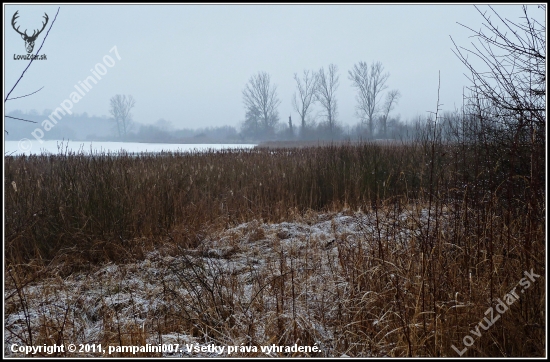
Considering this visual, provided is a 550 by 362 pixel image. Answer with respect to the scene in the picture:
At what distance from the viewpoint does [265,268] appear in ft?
12.6

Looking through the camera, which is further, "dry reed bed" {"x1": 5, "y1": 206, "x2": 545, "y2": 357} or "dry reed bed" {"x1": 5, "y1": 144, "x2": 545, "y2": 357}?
"dry reed bed" {"x1": 5, "y1": 144, "x2": 545, "y2": 357}

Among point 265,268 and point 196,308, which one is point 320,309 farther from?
point 265,268

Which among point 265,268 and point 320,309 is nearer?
point 320,309

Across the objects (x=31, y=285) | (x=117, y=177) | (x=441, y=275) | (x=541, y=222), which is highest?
(x=117, y=177)

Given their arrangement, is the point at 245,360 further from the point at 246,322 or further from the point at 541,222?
the point at 541,222

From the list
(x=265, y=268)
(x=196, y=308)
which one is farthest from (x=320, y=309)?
(x=265, y=268)

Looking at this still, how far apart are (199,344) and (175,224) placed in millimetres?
3307

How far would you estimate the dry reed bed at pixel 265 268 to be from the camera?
7.88 ft

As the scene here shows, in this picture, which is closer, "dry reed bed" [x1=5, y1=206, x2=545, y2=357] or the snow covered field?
"dry reed bed" [x1=5, y1=206, x2=545, y2=357]

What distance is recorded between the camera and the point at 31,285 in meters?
3.79

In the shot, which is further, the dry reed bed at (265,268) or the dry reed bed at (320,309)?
the dry reed bed at (265,268)

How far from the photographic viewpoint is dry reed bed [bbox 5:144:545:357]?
240 centimetres

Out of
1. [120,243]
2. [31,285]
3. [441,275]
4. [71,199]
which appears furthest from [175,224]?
[441,275]

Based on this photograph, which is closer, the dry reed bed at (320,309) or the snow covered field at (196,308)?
the dry reed bed at (320,309)
